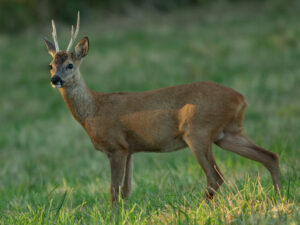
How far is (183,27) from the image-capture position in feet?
89.5

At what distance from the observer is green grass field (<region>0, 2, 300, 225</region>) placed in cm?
400

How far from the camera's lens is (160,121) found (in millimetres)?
5254

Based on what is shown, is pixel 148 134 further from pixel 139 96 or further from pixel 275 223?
pixel 275 223

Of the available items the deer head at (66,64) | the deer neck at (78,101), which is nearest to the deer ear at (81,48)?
the deer head at (66,64)

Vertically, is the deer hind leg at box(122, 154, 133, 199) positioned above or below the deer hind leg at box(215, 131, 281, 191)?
below

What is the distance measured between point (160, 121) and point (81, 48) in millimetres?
1323

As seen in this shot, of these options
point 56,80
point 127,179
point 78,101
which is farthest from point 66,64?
point 127,179

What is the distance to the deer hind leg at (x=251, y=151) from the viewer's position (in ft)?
16.2

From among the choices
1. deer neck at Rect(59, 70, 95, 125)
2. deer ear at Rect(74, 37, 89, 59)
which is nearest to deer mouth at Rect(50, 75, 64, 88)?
deer neck at Rect(59, 70, 95, 125)

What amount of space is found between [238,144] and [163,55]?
50.5 ft

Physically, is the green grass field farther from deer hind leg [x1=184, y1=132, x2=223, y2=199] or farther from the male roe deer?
the male roe deer

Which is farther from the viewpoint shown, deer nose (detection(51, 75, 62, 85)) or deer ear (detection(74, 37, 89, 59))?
deer ear (detection(74, 37, 89, 59))

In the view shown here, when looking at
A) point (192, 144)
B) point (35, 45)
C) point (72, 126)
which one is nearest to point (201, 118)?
point (192, 144)

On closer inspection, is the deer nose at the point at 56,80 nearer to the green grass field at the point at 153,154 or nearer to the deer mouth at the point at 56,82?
the deer mouth at the point at 56,82
